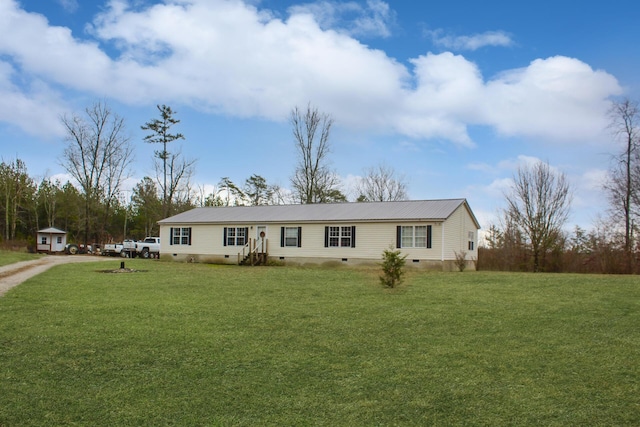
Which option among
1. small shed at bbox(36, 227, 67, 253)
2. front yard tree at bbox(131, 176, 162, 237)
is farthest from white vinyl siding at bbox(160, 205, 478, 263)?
front yard tree at bbox(131, 176, 162, 237)

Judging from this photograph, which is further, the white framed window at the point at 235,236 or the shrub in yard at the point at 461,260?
the white framed window at the point at 235,236

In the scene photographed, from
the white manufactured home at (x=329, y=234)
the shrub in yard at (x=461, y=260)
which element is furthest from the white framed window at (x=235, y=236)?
the shrub in yard at (x=461, y=260)

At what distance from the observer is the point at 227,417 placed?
4965 millimetres

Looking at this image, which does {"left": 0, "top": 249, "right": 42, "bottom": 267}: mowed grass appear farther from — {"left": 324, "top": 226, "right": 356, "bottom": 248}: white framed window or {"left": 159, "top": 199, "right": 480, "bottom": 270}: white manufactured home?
{"left": 324, "top": 226, "right": 356, "bottom": 248}: white framed window

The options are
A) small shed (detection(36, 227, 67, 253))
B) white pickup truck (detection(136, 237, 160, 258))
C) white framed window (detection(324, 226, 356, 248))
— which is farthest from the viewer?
small shed (detection(36, 227, 67, 253))

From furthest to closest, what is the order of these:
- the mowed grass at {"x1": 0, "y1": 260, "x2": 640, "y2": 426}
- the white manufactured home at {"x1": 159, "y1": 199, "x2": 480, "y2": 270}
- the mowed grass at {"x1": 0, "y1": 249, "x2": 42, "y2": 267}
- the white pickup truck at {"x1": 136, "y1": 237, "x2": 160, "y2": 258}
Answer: the white pickup truck at {"x1": 136, "y1": 237, "x2": 160, "y2": 258} < the white manufactured home at {"x1": 159, "y1": 199, "x2": 480, "y2": 270} < the mowed grass at {"x1": 0, "y1": 249, "x2": 42, "y2": 267} < the mowed grass at {"x1": 0, "y1": 260, "x2": 640, "y2": 426}

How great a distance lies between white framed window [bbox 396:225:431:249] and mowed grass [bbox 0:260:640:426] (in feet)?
38.4

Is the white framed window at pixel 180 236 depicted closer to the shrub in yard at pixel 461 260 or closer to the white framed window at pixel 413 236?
the white framed window at pixel 413 236

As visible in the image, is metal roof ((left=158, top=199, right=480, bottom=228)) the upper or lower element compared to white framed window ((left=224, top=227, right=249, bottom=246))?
upper

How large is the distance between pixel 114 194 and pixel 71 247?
8.05 metres

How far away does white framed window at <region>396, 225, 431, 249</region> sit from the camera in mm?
23969

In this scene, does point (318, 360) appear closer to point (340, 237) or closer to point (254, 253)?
point (340, 237)

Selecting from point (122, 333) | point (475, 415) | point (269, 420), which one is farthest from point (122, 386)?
point (475, 415)

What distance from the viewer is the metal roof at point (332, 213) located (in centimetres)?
2492
